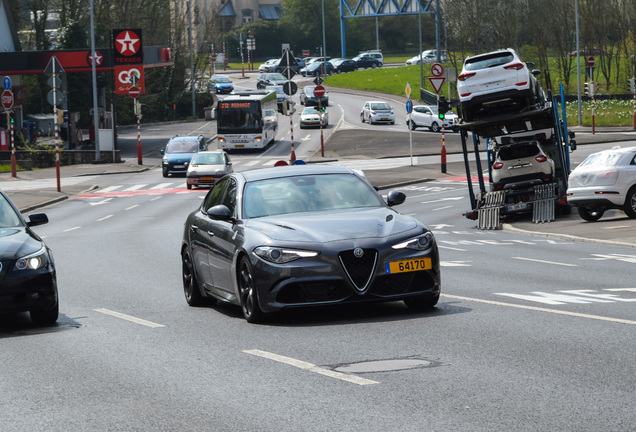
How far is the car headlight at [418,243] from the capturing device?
10.7 meters

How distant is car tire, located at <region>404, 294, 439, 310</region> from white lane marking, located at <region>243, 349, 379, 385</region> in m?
2.45

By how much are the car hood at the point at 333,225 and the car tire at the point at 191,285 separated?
6.11 ft

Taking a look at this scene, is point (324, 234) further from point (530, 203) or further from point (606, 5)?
point (606, 5)

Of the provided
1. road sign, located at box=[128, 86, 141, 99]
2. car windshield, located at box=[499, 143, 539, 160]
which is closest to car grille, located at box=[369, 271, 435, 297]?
car windshield, located at box=[499, 143, 539, 160]

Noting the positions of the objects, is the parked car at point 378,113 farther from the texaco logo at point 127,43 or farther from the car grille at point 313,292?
the car grille at point 313,292

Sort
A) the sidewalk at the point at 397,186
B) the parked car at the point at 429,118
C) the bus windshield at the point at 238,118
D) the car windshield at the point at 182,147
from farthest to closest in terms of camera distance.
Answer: the parked car at the point at 429,118 < the bus windshield at the point at 238,118 < the car windshield at the point at 182,147 < the sidewalk at the point at 397,186

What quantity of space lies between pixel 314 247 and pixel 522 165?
17.7m

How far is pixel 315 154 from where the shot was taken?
55.9m

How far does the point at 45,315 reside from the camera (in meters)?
11.8

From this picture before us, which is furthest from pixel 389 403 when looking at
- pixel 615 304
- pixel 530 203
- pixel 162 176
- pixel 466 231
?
pixel 162 176

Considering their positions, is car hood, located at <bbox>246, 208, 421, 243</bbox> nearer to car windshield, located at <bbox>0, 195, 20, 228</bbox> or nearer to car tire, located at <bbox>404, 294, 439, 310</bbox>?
car tire, located at <bbox>404, 294, 439, 310</bbox>

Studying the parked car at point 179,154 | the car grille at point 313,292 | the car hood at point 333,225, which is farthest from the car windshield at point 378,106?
the car grille at point 313,292

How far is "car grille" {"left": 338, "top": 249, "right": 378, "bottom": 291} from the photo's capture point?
34.6 feet

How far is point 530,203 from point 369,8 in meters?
84.0
